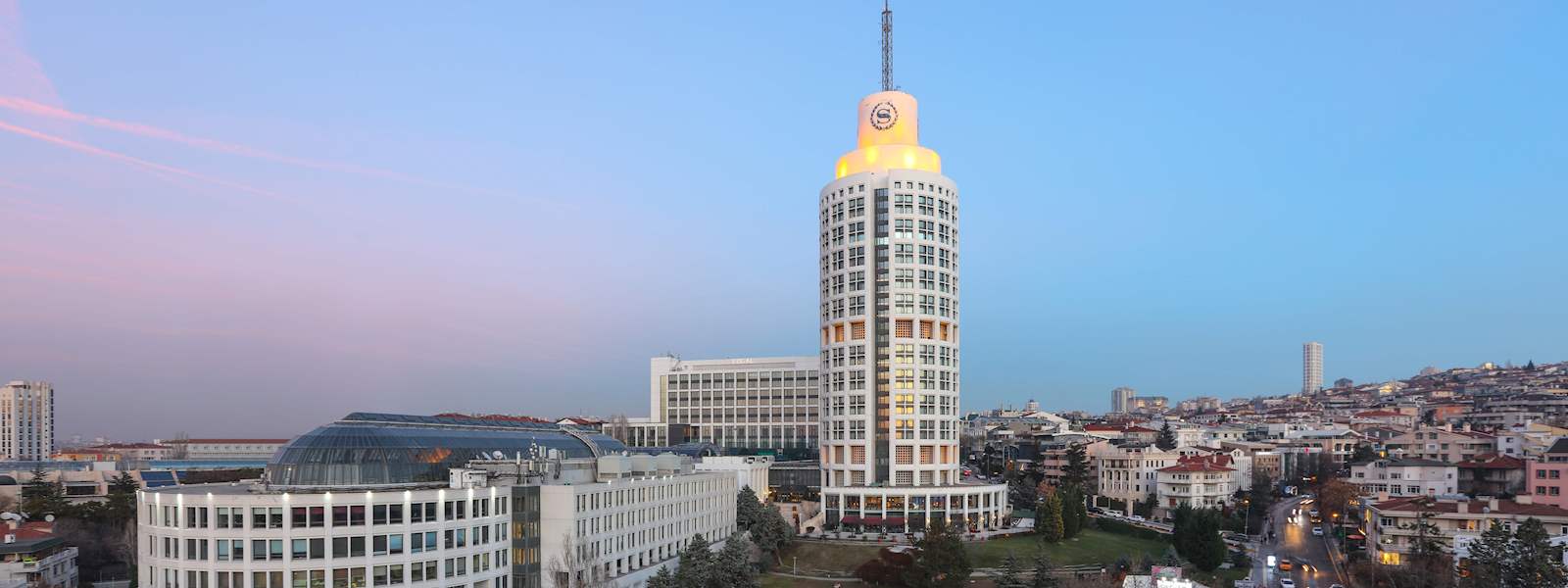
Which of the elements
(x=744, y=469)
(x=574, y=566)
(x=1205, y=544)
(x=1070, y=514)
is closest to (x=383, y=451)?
(x=574, y=566)

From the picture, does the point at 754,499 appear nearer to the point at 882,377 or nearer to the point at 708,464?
the point at 708,464

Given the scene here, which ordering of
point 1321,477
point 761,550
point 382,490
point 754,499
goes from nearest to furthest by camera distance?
point 382,490 → point 761,550 → point 754,499 → point 1321,477

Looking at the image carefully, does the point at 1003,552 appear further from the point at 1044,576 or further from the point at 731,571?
the point at 731,571

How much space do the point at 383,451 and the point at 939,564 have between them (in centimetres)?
3998

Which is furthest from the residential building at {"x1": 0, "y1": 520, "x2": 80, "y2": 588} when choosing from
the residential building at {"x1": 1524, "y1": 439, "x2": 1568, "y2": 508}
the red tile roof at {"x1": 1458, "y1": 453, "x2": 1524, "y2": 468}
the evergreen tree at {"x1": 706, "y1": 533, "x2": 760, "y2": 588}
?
the red tile roof at {"x1": 1458, "y1": 453, "x2": 1524, "y2": 468}

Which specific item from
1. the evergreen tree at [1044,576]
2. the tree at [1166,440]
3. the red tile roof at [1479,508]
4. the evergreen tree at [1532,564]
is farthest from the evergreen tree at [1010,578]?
the tree at [1166,440]

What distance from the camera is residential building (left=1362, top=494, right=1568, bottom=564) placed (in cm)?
8351

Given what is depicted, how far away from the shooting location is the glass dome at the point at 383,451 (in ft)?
230

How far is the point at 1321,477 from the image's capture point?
151 metres

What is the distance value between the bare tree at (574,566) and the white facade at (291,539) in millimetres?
7206

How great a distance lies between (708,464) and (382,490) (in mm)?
48885

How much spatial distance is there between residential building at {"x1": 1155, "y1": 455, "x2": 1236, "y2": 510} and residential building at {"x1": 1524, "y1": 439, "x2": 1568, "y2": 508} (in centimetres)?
3949

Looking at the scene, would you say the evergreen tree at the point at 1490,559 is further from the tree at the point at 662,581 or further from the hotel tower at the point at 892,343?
the tree at the point at 662,581

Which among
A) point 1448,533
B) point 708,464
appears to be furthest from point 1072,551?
point 708,464
